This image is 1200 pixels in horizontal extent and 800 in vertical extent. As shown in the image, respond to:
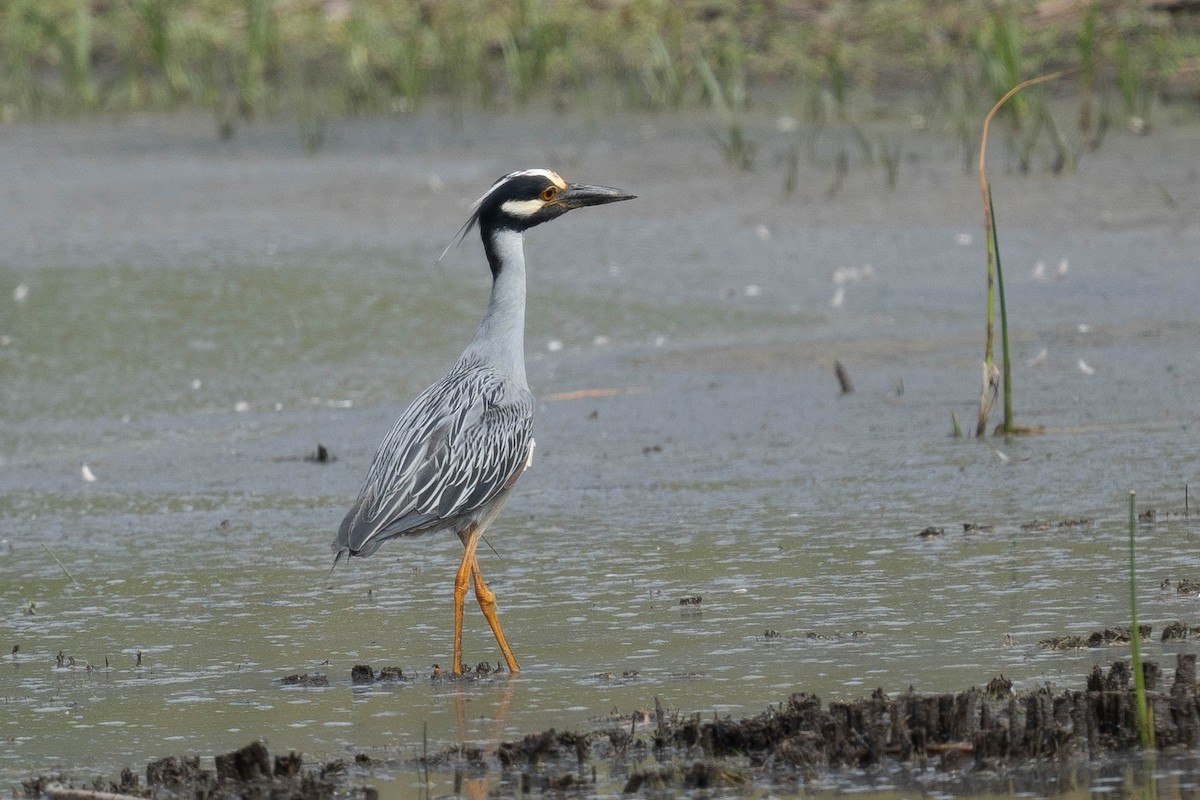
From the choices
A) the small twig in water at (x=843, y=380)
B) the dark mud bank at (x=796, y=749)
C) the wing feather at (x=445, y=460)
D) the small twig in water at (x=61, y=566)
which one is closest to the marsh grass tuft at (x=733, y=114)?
the small twig in water at (x=843, y=380)

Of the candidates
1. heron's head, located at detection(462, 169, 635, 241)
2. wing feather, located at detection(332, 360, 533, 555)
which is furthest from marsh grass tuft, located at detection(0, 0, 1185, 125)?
wing feather, located at detection(332, 360, 533, 555)

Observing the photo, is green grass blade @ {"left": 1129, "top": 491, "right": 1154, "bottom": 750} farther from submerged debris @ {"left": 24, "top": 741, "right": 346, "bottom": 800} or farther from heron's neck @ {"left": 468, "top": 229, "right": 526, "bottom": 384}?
heron's neck @ {"left": 468, "top": 229, "right": 526, "bottom": 384}

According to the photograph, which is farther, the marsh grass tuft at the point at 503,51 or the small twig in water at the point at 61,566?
the marsh grass tuft at the point at 503,51

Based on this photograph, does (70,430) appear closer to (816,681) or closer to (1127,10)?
(816,681)

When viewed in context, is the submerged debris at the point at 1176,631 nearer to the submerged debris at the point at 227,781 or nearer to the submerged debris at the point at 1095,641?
the submerged debris at the point at 1095,641

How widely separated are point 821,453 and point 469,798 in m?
3.89

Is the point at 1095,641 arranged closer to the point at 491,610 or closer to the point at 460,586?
the point at 491,610

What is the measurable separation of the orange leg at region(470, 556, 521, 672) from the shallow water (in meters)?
0.13

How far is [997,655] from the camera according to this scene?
495 cm

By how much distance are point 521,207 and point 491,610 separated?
1.66 metres

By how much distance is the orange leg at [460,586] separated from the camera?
525 centimetres

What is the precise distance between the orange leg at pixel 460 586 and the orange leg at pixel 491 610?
0.02 meters

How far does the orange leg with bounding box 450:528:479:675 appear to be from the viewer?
5254 millimetres

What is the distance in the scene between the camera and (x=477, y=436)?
19.5 feet
